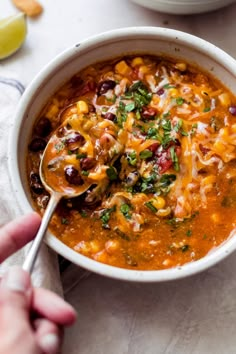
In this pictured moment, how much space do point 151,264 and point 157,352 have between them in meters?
0.37

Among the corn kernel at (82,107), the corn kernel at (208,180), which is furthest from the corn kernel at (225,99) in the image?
the corn kernel at (82,107)

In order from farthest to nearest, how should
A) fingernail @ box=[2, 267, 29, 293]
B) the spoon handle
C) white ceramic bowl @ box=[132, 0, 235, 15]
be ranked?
white ceramic bowl @ box=[132, 0, 235, 15], the spoon handle, fingernail @ box=[2, 267, 29, 293]

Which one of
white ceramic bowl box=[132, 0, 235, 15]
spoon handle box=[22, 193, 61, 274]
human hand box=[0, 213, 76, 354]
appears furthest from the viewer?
white ceramic bowl box=[132, 0, 235, 15]

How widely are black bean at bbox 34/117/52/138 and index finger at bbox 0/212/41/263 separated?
0.40m

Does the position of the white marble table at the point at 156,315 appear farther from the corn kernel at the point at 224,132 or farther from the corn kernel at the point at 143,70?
the corn kernel at the point at 143,70

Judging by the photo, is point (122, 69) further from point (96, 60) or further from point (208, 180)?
point (208, 180)

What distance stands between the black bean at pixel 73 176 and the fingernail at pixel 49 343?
66 centimetres

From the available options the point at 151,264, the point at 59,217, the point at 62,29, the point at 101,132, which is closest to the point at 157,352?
the point at 151,264

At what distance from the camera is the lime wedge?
282 centimetres

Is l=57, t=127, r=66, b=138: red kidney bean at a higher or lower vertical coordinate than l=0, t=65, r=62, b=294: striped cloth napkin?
higher

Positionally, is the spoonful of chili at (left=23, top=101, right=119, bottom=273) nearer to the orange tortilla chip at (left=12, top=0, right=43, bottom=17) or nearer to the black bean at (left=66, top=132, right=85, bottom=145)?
the black bean at (left=66, top=132, right=85, bottom=145)

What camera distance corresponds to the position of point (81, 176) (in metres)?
2.38

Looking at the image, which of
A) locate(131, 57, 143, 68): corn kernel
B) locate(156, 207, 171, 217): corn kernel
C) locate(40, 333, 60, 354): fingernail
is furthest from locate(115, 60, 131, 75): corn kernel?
locate(40, 333, 60, 354): fingernail

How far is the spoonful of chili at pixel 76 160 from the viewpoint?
2379 millimetres
